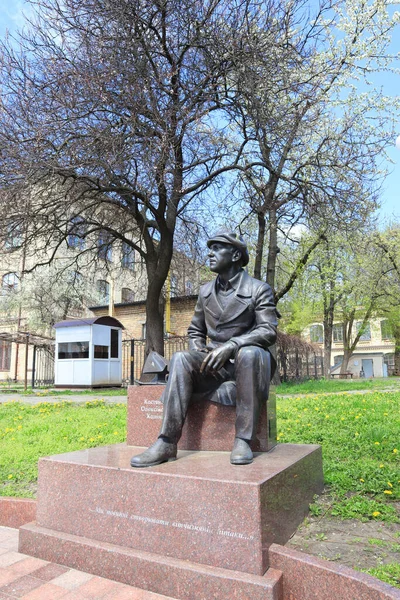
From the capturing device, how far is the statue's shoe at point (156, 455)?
130 inches

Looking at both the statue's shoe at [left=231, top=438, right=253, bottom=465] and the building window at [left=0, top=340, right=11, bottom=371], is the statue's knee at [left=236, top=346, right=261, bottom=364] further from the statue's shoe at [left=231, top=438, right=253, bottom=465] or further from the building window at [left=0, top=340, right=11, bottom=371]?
the building window at [left=0, top=340, right=11, bottom=371]

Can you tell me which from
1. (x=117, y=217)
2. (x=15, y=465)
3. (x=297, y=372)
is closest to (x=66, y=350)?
(x=117, y=217)

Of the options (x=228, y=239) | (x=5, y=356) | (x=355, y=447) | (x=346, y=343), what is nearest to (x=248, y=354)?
(x=228, y=239)

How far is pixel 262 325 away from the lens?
3.93m

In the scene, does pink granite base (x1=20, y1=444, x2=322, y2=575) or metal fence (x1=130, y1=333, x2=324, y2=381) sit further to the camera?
metal fence (x1=130, y1=333, x2=324, y2=381)

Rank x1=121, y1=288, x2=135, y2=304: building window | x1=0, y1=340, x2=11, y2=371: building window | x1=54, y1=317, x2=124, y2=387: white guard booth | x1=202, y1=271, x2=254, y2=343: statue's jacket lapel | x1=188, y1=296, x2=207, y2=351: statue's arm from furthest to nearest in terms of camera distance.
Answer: x1=121, y1=288, x2=135, y2=304: building window
x1=0, y1=340, x2=11, y2=371: building window
x1=54, y1=317, x2=124, y2=387: white guard booth
x1=188, y1=296, x2=207, y2=351: statue's arm
x1=202, y1=271, x2=254, y2=343: statue's jacket lapel

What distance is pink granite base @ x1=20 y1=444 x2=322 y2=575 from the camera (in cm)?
273

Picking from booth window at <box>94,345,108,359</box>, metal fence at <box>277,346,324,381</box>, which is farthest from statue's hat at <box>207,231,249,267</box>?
booth window at <box>94,345,108,359</box>

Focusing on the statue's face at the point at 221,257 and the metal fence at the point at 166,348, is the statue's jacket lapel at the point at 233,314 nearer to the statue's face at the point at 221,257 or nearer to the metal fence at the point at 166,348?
the statue's face at the point at 221,257

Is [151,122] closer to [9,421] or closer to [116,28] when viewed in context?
[116,28]

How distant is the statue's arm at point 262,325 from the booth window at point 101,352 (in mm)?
15050

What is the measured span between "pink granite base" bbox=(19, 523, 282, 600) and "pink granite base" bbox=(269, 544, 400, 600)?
7 cm

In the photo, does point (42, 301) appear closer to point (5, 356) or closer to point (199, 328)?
point (5, 356)

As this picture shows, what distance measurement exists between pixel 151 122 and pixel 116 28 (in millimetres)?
2108
